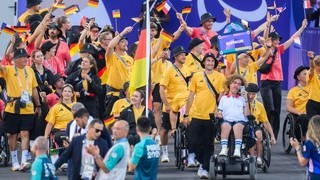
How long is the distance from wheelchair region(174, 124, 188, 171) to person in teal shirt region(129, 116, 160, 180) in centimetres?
524

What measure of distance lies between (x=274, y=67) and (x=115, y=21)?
4.59m

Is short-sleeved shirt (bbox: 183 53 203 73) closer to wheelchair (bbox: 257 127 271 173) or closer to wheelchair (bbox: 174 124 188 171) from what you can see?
wheelchair (bbox: 174 124 188 171)

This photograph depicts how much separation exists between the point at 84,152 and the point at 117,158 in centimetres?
80

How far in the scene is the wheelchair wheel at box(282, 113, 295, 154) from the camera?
22.0 meters

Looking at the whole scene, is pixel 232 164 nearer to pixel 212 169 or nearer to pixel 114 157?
pixel 212 169

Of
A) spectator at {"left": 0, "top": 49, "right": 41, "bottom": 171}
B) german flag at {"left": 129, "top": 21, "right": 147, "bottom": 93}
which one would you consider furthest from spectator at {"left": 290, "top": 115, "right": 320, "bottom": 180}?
spectator at {"left": 0, "top": 49, "right": 41, "bottom": 171}

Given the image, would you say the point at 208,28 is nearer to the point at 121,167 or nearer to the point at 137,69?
the point at 137,69

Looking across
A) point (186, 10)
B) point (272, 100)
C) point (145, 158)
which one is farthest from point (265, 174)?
point (186, 10)

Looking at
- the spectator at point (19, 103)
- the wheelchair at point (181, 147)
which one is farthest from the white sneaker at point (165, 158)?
the spectator at point (19, 103)

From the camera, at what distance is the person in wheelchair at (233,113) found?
19016mm

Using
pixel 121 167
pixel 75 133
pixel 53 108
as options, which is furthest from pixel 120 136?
pixel 53 108

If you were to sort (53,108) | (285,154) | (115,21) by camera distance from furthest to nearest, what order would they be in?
(115,21), (285,154), (53,108)

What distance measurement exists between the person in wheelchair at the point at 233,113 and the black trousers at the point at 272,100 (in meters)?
4.18

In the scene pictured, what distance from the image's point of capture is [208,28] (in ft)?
78.8
